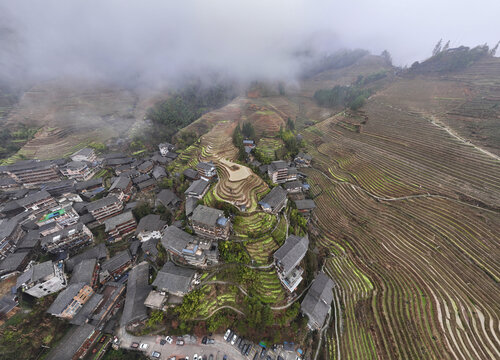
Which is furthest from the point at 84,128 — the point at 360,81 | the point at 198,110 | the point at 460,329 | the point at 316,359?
the point at 360,81

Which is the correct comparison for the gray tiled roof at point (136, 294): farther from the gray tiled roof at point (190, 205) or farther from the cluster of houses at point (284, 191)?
the cluster of houses at point (284, 191)

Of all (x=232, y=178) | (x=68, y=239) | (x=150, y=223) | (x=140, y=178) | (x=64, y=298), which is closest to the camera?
(x=64, y=298)

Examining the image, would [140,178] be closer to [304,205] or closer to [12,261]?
[12,261]

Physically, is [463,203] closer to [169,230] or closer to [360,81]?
[169,230]

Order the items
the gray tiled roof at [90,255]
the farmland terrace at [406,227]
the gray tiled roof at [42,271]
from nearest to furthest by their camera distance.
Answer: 1. the farmland terrace at [406,227]
2. the gray tiled roof at [42,271]
3. the gray tiled roof at [90,255]

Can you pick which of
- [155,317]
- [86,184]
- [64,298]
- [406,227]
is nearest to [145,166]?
[86,184]

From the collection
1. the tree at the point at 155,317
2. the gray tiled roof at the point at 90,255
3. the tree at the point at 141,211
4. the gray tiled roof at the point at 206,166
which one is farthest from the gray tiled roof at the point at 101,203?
the tree at the point at 155,317

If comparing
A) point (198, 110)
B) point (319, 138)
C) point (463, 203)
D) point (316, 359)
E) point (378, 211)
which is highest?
point (198, 110)
